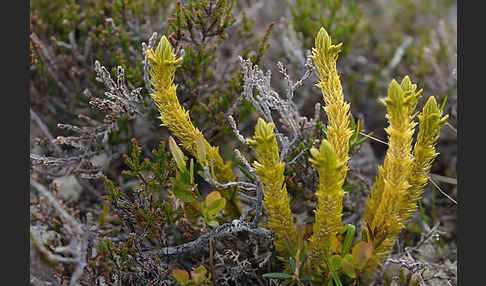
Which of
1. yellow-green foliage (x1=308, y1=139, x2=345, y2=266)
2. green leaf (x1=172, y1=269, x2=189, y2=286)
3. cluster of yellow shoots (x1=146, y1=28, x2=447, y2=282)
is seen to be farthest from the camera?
green leaf (x1=172, y1=269, x2=189, y2=286)

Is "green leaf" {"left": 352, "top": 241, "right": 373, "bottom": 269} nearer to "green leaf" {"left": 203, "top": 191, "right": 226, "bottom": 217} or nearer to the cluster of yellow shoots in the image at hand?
the cluster of yellow shoots

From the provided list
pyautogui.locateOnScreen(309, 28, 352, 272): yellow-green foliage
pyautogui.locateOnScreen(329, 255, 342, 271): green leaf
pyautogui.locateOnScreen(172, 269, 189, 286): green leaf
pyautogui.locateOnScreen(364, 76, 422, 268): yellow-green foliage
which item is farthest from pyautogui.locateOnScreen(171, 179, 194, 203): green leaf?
pyautogui.locateOnScreen(364, 76, 422, 268): yellow-green foliage

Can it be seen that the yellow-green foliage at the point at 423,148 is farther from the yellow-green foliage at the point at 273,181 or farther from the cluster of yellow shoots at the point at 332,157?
the yellow-green foliage at the point at 273,181

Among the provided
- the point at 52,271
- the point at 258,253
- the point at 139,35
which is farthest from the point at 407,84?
the point at 139,35

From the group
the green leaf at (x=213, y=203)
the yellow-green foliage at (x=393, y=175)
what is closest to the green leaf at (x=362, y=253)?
the yellow-green foliage at (x=393, y=175)

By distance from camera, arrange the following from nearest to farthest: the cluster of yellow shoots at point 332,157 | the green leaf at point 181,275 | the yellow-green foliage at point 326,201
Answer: the yellow-green foliage at point 326,201 < the cluster of yellow shoots at point 332,157 < the green leaf at point 181,275

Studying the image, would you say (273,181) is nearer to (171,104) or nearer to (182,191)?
(182,191)

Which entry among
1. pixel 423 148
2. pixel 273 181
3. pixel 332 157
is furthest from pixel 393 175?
pixel 273 181
